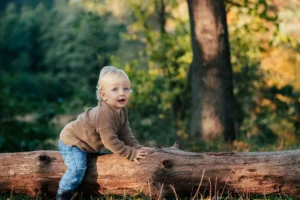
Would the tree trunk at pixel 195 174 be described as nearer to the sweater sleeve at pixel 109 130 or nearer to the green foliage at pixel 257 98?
the sweater sleeve at pixel 109 130

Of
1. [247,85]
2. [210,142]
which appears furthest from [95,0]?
[210,142]

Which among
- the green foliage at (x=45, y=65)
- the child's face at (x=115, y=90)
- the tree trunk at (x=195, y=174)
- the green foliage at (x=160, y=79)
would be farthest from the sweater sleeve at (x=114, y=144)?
the green foliage at (x=45, y=65)

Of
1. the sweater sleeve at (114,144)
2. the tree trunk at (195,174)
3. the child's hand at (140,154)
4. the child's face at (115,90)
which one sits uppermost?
the child's face at (115,90)

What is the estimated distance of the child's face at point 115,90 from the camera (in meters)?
4.88

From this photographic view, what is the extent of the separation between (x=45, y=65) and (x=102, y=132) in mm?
24753

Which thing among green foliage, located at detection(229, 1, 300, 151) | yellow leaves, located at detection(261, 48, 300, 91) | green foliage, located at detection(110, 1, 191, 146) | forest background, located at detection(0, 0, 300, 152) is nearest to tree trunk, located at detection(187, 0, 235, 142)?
forest background, located at detection(0, 0, 300, 152)

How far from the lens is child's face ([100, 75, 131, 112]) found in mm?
4875

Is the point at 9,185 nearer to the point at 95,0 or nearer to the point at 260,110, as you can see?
the point at 260,110

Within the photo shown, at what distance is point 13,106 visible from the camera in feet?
45.7

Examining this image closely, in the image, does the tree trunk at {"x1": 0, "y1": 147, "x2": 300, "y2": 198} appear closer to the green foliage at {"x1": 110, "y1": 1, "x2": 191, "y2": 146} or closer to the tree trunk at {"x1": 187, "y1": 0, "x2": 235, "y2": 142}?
the tree trunk at {"x1": 187, "y1": 0, "x2": 235, "y2": 142}

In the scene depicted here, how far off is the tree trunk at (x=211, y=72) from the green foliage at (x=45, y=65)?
4368 mm

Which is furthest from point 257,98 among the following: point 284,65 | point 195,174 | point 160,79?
point 195,174

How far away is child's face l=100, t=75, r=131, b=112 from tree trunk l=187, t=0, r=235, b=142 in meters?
4.48

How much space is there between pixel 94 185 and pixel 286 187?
1853mm
